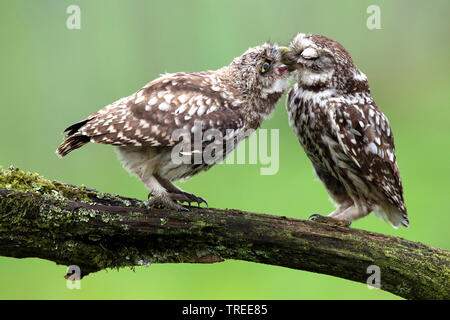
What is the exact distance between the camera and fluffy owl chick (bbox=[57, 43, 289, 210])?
298cm

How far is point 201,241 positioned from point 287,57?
1.16 metres

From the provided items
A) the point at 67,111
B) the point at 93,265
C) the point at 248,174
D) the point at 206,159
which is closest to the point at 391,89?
the point at 248,174

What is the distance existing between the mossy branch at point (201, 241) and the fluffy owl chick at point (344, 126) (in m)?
0.52

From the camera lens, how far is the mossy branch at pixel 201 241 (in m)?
2.84

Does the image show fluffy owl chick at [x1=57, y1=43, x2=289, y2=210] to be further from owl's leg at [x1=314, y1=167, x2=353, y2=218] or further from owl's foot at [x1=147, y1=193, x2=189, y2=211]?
owl's leg at [x1=314, y1=167, x2=353, y2=218]

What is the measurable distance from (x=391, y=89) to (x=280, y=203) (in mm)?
1974

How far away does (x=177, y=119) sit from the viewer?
3.01 metres

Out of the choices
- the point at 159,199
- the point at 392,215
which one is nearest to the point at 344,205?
the point at 392,215

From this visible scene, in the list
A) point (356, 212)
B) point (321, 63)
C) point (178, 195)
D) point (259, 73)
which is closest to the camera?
point (178, 195)

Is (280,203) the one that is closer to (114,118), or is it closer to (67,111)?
(67,111)

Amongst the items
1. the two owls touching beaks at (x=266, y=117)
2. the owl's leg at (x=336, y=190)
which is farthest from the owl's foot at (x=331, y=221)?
the owl's leg at (x=336, y=190)

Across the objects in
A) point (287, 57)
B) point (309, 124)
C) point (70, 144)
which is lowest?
point (70, 144)

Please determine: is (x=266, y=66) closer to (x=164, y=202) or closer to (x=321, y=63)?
(x=321, y=63)

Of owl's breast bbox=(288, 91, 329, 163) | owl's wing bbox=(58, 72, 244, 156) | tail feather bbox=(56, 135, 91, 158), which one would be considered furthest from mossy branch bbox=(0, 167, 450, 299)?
owl's breast bbox=(288, 91, 329, 163)
